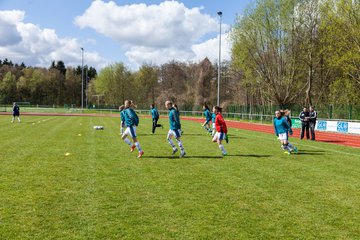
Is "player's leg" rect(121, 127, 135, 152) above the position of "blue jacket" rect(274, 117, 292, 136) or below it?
below

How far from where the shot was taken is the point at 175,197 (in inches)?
279

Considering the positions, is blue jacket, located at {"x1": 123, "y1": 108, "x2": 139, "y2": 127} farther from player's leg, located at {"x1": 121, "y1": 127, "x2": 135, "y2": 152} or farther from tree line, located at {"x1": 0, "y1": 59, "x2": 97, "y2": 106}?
tree line, located at {"x1": 0, "y1": 59, "x2": 97, "y2": 106}

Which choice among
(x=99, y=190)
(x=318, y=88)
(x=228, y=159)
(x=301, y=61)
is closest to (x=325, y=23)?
(x=301, y=61)

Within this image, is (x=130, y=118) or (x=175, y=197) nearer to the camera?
(x=175, y=197)

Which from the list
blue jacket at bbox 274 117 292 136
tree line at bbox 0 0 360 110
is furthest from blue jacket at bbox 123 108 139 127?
tree line at bbox 0 0 360 110

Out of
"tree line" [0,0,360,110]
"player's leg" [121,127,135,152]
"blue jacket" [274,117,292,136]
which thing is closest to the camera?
"player's leg" [121,127,135,152]

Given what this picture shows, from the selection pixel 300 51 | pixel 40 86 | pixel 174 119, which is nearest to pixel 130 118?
pixel 174 119

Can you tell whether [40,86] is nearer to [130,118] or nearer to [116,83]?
[116,83]

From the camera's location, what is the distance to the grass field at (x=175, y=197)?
5281mm

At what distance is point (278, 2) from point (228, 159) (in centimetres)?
3065

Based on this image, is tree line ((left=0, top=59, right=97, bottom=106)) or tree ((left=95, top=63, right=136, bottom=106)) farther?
tree line ((left=0, top=59, right=97, bottom=106))

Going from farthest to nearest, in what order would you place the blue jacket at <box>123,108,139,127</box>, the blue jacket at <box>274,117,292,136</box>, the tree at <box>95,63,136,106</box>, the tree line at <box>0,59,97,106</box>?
the tree line at <box>0,59,97,106</box>, the tree at <box>95,63,136,106</box>, the blue jacket at <box>274,117,292,136</box>, the blue jacket at <box>123,108,139,127</box>

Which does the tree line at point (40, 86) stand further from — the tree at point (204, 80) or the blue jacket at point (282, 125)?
the blue jacket at point (282, 125)

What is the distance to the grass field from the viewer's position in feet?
17.3
